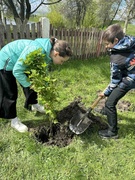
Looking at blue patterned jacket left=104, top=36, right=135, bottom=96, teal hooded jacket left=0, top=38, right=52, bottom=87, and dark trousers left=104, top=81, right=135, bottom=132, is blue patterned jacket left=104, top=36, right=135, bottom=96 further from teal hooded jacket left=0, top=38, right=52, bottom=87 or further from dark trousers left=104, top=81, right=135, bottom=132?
teal hooded jacket left=0, top=38, right=52, bottom=87

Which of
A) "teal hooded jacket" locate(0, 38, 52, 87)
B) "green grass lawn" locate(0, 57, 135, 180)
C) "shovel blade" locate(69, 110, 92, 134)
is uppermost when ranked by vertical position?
"teal hooded jacket" locate(0, 38, 52, 87)

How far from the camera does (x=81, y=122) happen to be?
3.15 m

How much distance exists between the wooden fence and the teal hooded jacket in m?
3.05

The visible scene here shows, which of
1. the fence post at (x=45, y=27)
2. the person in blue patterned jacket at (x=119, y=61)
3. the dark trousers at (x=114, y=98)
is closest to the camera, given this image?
the person in blue patterned jacket at (x=119, y=61)

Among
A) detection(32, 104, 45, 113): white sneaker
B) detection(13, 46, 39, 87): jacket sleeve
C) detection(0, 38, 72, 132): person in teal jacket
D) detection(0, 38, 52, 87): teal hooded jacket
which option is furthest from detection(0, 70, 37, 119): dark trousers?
detection(32, 104, 45, 113): white sneaker

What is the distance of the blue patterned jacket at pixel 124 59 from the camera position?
259cm

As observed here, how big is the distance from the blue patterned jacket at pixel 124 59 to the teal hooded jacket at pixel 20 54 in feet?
3.02

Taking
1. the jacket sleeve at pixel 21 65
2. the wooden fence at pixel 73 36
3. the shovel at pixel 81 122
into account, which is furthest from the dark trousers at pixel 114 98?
the wooden fence at pixel 73 36

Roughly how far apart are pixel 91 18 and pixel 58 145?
54.4 ft

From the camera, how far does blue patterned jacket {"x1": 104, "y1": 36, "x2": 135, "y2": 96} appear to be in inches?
102

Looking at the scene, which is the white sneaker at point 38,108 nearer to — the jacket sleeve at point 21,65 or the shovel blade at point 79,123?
the shovel blade at point 79,123

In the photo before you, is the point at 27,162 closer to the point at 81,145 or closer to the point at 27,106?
the point at 81,145

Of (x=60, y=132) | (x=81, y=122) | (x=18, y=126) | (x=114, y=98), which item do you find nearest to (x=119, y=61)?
(x=114, y=98)

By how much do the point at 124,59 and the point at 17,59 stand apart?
4.90 feet
